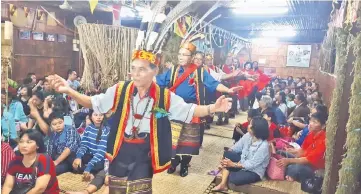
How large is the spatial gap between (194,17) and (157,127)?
1430 millimetres

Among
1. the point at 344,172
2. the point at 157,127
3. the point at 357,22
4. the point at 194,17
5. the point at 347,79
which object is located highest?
the point at 194,17

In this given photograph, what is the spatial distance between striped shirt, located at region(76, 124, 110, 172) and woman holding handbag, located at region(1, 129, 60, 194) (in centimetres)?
42

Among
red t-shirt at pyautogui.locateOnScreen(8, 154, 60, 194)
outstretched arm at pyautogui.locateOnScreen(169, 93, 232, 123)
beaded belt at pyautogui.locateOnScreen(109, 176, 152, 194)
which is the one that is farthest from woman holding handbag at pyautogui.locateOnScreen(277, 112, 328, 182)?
red t-shirt at pyautogui.locateOnScreen(8, 154, 60, 194)

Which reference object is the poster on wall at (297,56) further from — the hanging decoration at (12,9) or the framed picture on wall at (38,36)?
the hanging decoration at (12,9)

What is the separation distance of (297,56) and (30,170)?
1954 millimetres

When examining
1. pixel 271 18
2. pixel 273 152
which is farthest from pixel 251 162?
pixel 271 18

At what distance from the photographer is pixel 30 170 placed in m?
1.46

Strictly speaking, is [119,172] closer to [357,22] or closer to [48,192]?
[48,192]

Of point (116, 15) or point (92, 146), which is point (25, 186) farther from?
point (116, 15)

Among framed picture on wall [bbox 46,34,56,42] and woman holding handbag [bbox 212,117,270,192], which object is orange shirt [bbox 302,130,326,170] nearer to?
woman holding handbag [bbox 212,117,270,192]

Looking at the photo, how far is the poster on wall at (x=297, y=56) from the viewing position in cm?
228

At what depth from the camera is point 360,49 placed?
1.14 m

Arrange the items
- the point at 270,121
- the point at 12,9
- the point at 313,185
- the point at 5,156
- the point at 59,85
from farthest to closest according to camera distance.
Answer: the point at 12,9 → the point at 270,121 → the point at 313,185 → the point at 5,156 → the point at 59,85

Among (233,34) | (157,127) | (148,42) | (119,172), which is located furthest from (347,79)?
(233,34)
